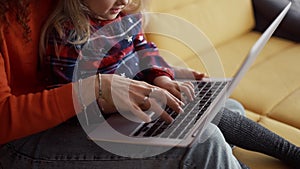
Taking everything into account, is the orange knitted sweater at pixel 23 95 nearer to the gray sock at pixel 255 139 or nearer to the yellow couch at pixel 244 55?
the gray sock at pixel 255 139

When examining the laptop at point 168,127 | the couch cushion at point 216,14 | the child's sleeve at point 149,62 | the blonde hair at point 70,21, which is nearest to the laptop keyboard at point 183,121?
the laptop at point 168,127

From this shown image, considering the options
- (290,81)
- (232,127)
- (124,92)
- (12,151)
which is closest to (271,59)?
(290,81)

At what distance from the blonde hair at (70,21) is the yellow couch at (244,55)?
55 cm

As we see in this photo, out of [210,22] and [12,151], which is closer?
[12,151]

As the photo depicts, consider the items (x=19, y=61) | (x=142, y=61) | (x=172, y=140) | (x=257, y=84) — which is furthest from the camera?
(x=257, y=84)

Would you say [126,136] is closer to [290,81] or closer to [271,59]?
[290,81]

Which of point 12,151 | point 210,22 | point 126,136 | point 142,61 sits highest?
point 210,22

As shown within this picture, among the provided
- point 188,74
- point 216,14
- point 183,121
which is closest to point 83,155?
point 183,121

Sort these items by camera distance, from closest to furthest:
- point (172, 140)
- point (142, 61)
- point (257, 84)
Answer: point (172, 140) < point (142, 61) < point (257, 84)

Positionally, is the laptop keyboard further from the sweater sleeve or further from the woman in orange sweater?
the sweater sleeve

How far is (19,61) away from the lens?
3.50ft

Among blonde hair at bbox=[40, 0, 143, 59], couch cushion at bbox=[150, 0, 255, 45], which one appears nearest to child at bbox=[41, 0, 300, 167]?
blonde hair at bbox=[40, 0, 143, 59]

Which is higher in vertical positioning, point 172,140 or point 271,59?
point 271,59

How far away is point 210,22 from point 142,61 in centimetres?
80
